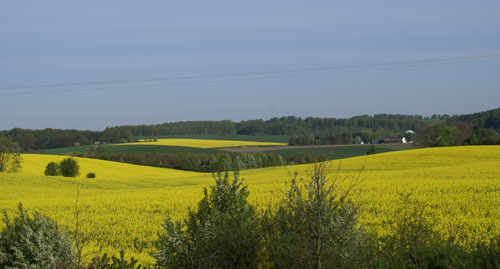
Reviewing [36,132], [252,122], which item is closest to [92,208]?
[36,132]

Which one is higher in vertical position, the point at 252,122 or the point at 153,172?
the point at 252,122

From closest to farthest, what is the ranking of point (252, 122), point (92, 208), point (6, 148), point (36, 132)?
point (92, 208), point (6, 148), point (36, 132), point (252, 122)

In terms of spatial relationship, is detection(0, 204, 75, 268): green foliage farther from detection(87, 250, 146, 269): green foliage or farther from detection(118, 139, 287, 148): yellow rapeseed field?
detection(118, 139, 287, 148): yellow rapeseed field

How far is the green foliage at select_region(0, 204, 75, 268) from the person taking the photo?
18.8 feet

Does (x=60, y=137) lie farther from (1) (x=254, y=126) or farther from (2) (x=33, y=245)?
(2) (x=33, y=245)

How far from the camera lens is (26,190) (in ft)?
100

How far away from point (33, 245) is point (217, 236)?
2.22m

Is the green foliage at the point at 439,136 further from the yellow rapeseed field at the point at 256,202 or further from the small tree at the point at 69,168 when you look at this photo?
the small tree at the point at 69,168

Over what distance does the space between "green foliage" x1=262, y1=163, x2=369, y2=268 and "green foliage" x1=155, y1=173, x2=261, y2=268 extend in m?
0.30

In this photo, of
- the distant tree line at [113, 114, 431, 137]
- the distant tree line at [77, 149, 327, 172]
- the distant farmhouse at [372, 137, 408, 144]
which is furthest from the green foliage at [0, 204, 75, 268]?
the distant farmhouse at [372, 137, 408, 144]

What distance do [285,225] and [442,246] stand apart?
8.37 ft

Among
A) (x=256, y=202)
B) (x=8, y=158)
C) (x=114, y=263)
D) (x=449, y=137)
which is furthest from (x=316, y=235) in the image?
(x=449, y=137)

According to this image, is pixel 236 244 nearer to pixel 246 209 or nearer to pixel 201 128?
pixel 246 209

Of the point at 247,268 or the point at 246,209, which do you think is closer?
the point at 247,268
